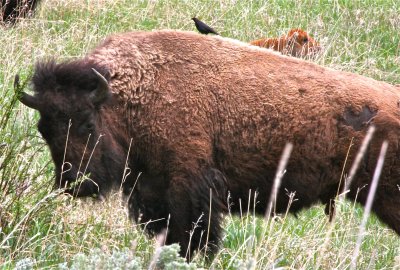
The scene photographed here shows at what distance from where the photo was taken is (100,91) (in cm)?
521

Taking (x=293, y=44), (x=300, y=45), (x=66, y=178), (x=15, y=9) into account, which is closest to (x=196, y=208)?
(x=66, y=178)

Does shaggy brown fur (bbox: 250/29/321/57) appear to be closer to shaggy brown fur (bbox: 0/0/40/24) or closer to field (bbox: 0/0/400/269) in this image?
field (bbox: 0/0/400/269)

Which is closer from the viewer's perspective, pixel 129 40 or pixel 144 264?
pixel 144 264

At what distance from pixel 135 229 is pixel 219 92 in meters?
0.98

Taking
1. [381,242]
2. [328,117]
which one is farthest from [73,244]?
[381,242]

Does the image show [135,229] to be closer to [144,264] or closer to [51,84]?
[144,264]

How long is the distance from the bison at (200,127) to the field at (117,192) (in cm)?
20

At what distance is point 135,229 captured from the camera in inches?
219

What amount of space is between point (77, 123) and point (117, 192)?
0.58m

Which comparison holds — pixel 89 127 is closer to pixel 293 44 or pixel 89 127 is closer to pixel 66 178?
→ pixel 66 178

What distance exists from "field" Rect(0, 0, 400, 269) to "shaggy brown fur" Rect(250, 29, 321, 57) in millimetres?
206

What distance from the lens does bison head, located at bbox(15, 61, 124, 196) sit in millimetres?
5148

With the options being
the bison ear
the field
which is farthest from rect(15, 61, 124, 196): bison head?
the field

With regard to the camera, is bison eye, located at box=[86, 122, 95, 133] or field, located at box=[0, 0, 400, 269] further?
bison eye, located at box=[86, 122, 95, 133]
